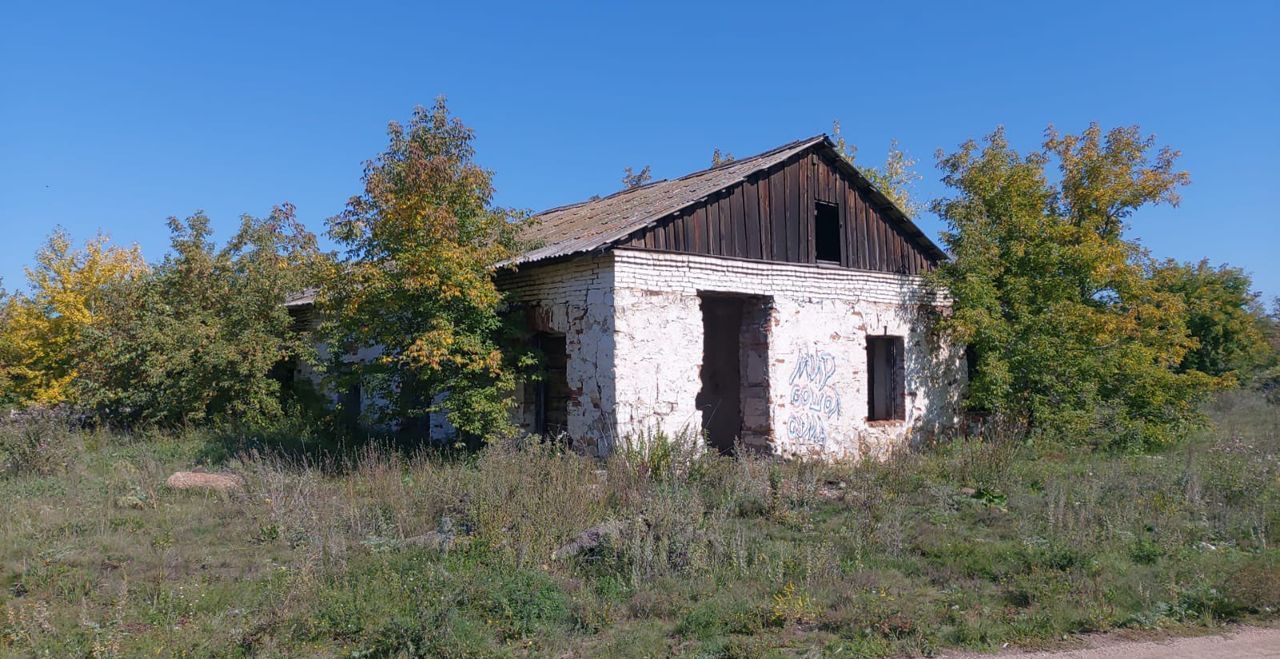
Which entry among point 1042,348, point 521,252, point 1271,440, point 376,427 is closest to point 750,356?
point 521,252

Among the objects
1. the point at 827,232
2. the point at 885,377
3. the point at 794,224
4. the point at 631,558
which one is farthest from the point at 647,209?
the point at 631,558

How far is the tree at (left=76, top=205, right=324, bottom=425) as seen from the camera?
48.5 feet

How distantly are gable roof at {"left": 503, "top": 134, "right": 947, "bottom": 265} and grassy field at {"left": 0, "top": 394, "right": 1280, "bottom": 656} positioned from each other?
11.1 ft

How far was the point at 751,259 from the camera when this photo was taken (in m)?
12.8

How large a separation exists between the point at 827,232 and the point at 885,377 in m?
2.96

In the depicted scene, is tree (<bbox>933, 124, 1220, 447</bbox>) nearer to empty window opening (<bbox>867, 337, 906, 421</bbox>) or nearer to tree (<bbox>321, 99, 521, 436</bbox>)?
empty window opening (<bbox>867, 337, 906, 421</bbox>)

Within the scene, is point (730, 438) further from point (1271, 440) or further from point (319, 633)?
point (319, 633)

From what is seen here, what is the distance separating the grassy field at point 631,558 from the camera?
5.78m

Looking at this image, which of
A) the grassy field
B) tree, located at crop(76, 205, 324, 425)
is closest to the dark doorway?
the grassy field

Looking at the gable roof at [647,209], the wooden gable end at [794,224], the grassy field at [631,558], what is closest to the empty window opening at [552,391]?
the gable roof at [647,209]

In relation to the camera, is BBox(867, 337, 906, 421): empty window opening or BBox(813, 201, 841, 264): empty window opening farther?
BBox(867, 337, 906, 421): empty window opening

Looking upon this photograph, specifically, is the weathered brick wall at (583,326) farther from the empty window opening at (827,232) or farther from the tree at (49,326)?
Answer: the tree at (49,326)

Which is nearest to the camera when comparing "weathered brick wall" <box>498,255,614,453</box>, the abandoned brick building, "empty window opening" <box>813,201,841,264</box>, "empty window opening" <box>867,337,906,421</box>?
"weathered brick wall" <box>498,255,614,453</box>

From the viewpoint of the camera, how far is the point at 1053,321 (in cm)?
1447
